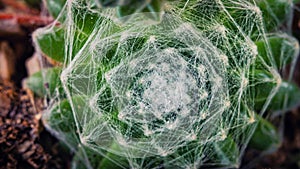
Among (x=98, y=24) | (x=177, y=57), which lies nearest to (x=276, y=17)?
(x=177, y=57)

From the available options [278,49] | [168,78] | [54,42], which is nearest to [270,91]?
[278,49]

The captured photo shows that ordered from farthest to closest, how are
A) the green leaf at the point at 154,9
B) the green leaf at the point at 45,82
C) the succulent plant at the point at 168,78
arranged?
1. the green leaf at the point at 45,82
2. the succulent plant at the point at 168,78
3. the green leaf at the point at 154,9

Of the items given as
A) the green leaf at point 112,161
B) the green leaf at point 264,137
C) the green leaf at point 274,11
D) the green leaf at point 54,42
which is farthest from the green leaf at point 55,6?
the green leaf at point 264,137

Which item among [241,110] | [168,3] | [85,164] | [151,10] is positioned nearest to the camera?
[151,10]

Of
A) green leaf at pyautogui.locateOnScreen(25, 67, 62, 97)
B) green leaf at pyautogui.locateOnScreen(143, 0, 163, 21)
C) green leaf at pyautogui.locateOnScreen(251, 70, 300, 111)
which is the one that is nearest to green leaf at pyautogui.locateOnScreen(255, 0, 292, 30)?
green leaf at pyautogui.locateOnScreen(251, 70, 300, 111)

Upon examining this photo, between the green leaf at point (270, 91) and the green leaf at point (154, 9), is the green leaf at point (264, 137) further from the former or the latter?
the green leaf at point (154, 9)

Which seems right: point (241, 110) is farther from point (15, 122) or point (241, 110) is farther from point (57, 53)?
point (15, 122)

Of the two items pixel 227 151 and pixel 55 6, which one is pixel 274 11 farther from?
pixel 55 6
